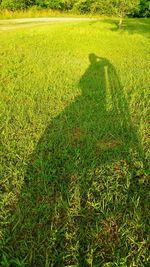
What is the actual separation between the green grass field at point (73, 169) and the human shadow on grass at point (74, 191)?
0.5 inches

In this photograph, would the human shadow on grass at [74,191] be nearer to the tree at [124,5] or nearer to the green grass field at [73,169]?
the green grass field at [73,169]

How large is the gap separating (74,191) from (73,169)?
532mm

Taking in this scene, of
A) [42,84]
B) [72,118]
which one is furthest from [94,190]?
[42,84]

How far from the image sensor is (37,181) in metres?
4.02

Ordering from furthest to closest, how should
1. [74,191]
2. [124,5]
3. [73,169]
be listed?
[124,5] → [73,169] → [74,191]

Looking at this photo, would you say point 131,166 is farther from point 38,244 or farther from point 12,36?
point 12,36

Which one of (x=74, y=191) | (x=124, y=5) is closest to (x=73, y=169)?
(x=74, y=191)

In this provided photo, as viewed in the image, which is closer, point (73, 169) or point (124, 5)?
point (73, 169)

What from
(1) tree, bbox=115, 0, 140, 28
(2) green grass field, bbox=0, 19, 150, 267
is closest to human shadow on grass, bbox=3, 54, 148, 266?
(2) green grass field, bbox=0, 19, 150, 267

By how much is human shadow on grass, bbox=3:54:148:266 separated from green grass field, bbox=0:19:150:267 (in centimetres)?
1

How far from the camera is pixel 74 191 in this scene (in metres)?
3.81

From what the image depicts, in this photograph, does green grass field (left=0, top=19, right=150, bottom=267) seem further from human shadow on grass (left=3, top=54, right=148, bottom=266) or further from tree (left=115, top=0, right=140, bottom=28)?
tree (left=115, top=0, right=140, bottom=28)

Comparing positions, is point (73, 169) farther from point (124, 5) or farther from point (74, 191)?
point (124, 5)

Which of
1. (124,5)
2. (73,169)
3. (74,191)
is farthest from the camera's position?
(124,5)
